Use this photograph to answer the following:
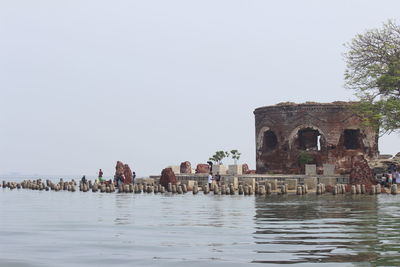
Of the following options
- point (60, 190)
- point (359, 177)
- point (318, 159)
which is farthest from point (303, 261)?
point (60, 190)

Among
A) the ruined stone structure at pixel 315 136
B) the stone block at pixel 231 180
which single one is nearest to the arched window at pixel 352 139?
the ruined stone structure at pixel 315 136

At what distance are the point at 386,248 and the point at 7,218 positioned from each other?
50.2 ft

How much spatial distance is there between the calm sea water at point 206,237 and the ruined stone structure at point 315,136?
22885 mm

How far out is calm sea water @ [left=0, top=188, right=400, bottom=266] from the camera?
41.8 ft

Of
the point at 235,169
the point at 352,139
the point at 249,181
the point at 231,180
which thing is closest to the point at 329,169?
the point at 249,181

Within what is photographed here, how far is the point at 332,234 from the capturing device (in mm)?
16938

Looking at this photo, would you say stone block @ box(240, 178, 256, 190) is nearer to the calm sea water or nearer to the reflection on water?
the reflection on water

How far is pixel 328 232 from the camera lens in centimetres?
1744

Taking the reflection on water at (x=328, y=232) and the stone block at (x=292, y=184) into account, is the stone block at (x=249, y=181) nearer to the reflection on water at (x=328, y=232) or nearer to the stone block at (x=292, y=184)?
the stone block at (x=292, y=184)

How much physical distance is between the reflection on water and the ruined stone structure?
Result: 20.4 m

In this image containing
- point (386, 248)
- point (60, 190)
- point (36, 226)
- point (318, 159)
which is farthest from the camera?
point (60, 190)

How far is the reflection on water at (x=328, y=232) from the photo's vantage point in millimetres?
12945

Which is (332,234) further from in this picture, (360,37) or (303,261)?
(360,37)

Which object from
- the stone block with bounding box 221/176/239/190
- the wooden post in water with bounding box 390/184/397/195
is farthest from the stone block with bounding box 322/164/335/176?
the wooden post in water with bounding box 390/184/397/195
